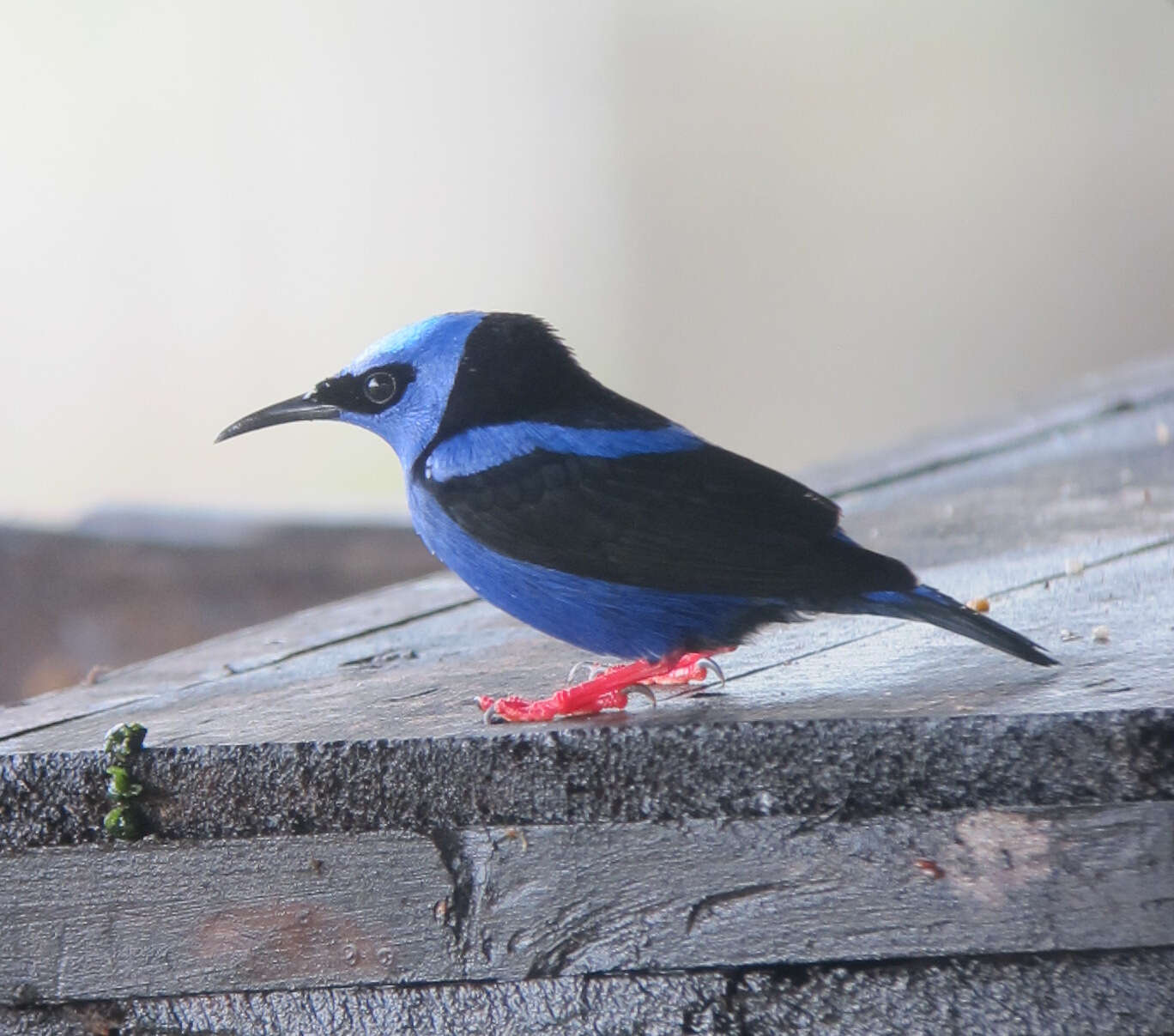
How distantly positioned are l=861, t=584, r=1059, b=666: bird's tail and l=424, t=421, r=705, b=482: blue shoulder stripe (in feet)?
1.07

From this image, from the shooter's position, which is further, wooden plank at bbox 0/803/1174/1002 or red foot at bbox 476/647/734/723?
red foot at bbox 476/647/734/723

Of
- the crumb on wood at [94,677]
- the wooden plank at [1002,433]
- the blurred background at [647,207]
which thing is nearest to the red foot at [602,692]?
the crumb on wood at [94,677]

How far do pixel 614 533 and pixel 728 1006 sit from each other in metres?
0.62

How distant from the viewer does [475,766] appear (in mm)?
1834

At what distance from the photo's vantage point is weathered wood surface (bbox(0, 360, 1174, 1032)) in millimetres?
1683

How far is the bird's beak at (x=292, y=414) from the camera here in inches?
99.2

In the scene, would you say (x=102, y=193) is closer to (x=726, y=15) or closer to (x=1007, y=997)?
(x=726, y=15)

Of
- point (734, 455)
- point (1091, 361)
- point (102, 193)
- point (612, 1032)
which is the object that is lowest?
point (612, 1032)

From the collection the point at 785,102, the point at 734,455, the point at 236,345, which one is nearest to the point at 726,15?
the point at 785,102

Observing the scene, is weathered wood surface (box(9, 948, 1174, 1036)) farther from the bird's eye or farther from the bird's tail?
the bird's eye

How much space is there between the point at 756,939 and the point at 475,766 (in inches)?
13.7

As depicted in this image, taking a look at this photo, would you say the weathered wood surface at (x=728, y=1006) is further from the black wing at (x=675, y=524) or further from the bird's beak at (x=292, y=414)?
the bird's beak at (x=292, y=414)

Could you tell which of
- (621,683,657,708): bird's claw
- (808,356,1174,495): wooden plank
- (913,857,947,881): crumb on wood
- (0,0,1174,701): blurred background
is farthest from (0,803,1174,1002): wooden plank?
(0,0,1174,701): blurred background

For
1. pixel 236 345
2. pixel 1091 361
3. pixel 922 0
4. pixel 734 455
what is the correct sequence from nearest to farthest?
pixel 734 455 < pixel 236 345 < pixel 1091 361 < pixel 922 0
